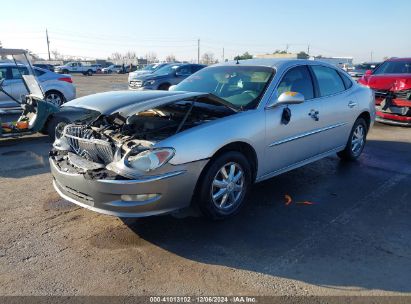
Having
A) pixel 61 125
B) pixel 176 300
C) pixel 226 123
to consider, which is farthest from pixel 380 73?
pixel 176 300

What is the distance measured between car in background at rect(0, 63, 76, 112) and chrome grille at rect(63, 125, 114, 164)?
6.34 meters

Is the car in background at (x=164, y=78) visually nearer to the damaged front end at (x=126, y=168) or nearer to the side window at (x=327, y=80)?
the side window at (x=327, y=80)

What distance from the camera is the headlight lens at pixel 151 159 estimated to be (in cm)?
338

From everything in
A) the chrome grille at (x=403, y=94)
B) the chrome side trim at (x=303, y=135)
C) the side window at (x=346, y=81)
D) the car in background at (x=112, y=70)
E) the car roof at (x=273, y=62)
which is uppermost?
the car roof at (x=273, y=62)

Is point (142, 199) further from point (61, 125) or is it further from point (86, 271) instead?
point (61, 125)

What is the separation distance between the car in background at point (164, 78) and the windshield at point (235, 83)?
469 inches

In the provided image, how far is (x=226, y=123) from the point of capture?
3914 millimetres

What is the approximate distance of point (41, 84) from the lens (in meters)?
10.1

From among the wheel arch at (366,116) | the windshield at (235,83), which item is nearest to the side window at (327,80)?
the wheel arch at (366,116)

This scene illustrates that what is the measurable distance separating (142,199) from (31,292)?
1.11 metres

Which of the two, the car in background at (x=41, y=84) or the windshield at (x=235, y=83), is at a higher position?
the windshield at (x=235, y=83)

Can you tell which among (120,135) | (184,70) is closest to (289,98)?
(120,135)

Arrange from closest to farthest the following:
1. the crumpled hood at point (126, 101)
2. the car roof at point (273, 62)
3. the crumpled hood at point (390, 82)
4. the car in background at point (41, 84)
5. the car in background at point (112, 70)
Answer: the crumpled hood at point (126, 101) < the car roof at point (273, 62) < the crumpled hood at point (390, 82) < the car in background at point (41, 84) < the car in background at point (112, 70)

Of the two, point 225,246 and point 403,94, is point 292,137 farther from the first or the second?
point 403,94
